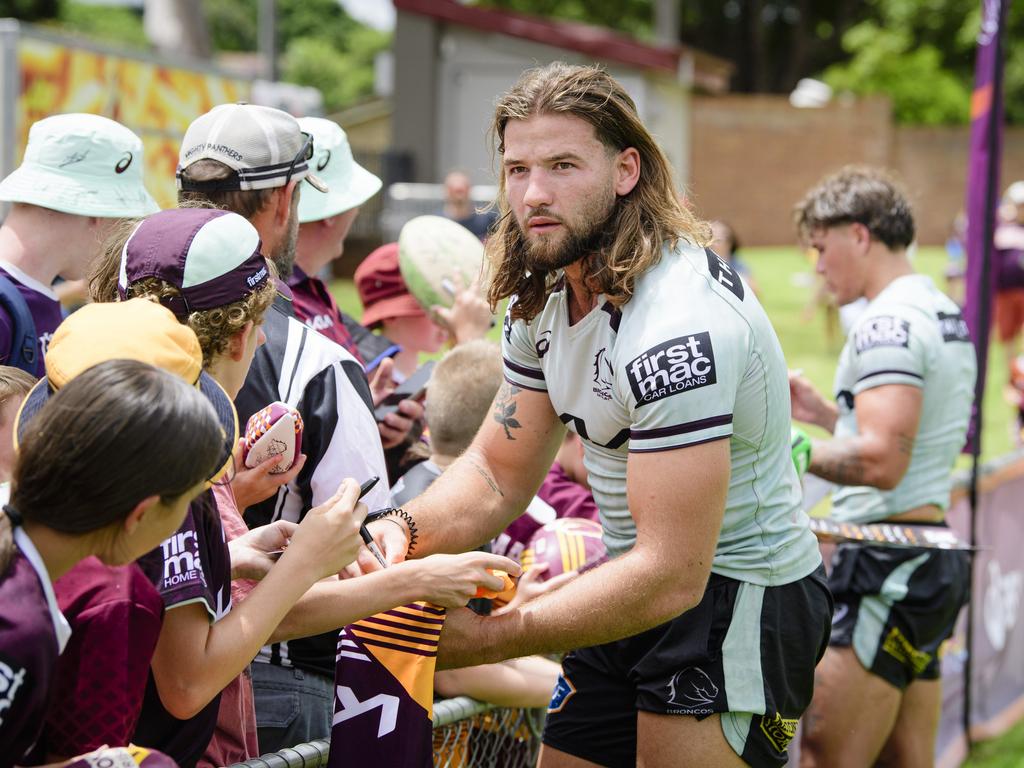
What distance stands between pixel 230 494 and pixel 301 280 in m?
1.30

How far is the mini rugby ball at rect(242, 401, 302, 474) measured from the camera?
2.48 metres

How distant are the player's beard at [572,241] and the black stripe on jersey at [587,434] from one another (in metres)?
0.36

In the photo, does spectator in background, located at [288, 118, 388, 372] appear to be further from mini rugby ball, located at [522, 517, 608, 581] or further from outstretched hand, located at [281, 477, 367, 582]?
outstretched hand, located at [281, 477, 367, 582]

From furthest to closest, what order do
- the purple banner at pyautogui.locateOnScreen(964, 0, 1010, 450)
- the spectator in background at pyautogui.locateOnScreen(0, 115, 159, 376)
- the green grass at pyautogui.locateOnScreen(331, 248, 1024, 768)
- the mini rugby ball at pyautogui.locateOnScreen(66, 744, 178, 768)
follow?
the green grass at pyautogui.locateOnScreen(331, 248, 1024, 768), the purple banner at pyautogui.locateOnScreen(964, 0, 1010, 450), the spectator in background at pyautogui.locateOnScreen(0, 115, 159, 376), the mini rugby ball at pyautogui.locateOnScreen(66, 744, 178, 768)

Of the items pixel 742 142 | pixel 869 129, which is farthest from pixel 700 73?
pixel 869 129

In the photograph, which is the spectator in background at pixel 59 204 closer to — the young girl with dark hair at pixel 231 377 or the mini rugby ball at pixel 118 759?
→ the young girl with dark hair at pixel 231 377

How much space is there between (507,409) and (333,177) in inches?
47.5

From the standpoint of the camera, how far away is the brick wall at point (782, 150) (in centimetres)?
3347

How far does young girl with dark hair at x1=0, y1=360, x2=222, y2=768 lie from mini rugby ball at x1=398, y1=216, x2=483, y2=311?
255 cm

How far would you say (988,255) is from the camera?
5543 millimetres

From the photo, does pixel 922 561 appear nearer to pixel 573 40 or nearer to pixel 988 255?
pixel 988 255

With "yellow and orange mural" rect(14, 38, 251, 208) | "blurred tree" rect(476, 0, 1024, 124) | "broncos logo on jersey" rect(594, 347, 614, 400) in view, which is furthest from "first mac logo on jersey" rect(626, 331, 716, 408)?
"blurred tree" rect(476, 0, 1024, 124)

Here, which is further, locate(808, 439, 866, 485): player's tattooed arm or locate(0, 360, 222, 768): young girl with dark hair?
locate(808, 439, 866, 485): player's tattooed arm

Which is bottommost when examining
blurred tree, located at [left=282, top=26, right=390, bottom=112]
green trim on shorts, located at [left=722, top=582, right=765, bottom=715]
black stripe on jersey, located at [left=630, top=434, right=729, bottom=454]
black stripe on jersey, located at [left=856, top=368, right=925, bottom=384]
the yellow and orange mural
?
blurred tree, located at [left=282, top=26, right=390, bottom=112]
